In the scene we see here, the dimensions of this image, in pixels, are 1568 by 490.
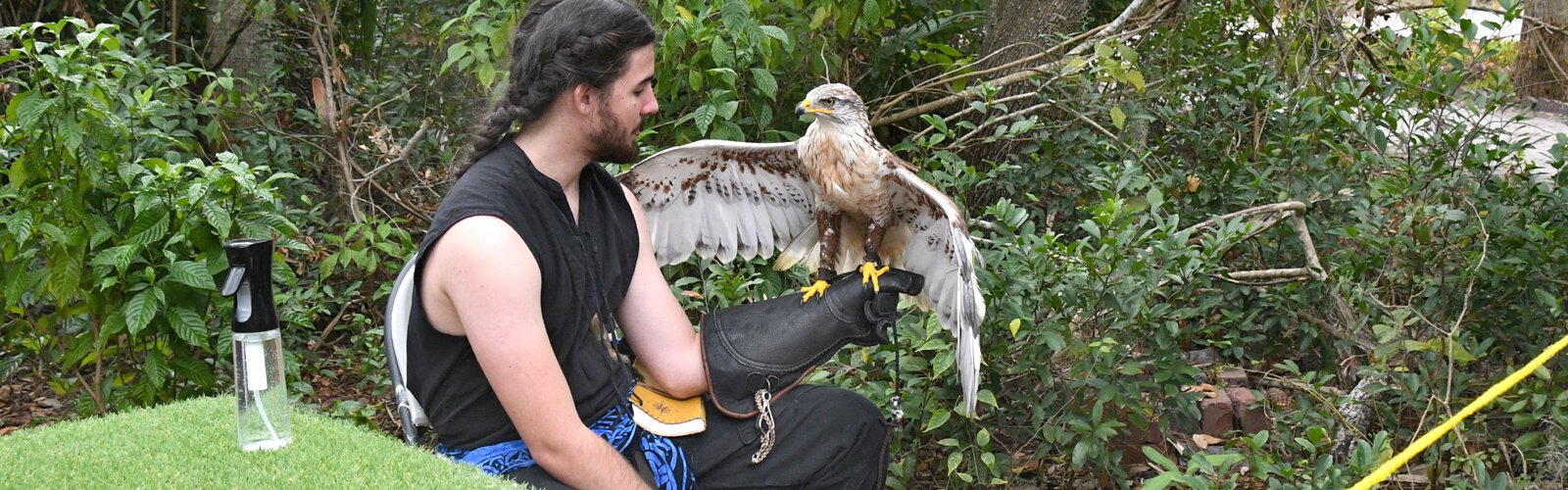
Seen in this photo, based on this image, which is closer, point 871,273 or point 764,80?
point 871,273

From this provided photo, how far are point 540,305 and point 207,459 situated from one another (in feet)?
1.93

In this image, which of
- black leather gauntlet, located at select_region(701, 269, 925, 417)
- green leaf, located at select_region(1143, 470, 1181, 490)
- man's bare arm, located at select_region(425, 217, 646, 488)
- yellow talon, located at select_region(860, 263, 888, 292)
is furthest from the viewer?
yellow talon, located at select_region(860, 263, 888, 292)

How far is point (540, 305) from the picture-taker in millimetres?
2125

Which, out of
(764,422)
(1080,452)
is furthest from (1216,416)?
(764,422)

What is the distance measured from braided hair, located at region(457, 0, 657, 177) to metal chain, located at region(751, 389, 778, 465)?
0.77 metres

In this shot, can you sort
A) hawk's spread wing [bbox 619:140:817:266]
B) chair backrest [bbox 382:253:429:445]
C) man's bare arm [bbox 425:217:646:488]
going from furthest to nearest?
hawk's spread wing [bbox 619:140:817:266] → chair backrest [bbox 382:253:429:445] → man's bare arm [bbox 425:217:646:488]

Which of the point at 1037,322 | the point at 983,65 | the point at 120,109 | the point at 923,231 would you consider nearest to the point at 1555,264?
the point at 1037,322

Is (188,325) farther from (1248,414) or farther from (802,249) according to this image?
(1248,414)

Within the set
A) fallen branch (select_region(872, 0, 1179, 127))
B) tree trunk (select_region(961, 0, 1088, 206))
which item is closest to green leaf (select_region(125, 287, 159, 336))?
fallen branch (select_region(872, 0, 1179, 127))

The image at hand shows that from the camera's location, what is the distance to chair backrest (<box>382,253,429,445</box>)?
2.24 m

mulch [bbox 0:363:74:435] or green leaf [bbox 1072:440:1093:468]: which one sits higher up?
green leaf [bbox 1072:440:1093:468]

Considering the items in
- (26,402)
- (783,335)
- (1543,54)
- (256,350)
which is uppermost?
(256,350)

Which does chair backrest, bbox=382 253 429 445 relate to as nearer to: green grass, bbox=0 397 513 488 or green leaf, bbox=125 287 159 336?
green grass, bbox=0 397 513 488

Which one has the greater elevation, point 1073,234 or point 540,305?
point 540,305
